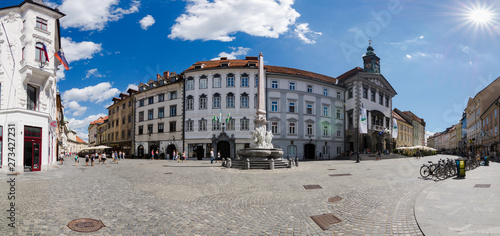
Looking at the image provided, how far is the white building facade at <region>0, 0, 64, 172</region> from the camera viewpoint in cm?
1669

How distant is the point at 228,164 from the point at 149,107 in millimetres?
29110

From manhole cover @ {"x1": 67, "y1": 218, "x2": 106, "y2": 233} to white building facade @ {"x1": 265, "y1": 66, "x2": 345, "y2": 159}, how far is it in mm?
32500

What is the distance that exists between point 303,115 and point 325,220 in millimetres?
34946

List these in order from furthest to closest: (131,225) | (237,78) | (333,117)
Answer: (333,117), (237,78), (131,225)

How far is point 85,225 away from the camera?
5465 mm

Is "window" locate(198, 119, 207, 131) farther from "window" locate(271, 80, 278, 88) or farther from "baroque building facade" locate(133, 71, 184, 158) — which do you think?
"window" locate(271, 80, 278, 88)

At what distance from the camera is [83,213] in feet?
20.9

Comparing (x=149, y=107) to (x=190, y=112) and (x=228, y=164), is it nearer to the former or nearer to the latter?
(x=190, y=112)

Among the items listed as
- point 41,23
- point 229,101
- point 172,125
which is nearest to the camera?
point 41,23

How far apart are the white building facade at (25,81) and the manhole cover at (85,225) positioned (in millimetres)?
15184

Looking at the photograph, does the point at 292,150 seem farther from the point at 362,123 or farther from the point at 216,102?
the point at 216,102

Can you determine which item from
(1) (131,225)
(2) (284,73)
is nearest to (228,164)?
(1) (131,225)

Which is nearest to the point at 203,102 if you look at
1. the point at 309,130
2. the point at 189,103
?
the point at 189,103

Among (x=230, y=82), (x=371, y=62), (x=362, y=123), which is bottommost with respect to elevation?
(x=362, y=123)
